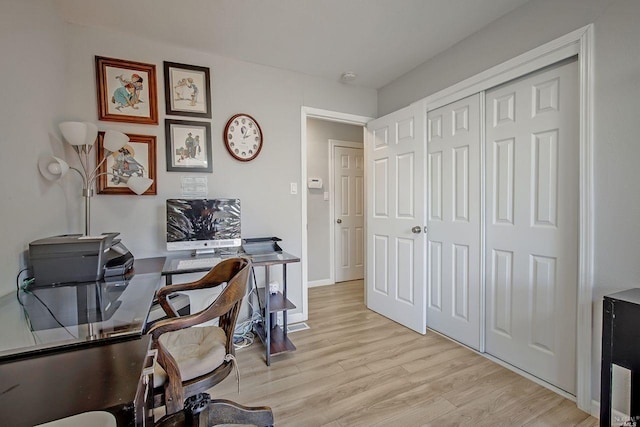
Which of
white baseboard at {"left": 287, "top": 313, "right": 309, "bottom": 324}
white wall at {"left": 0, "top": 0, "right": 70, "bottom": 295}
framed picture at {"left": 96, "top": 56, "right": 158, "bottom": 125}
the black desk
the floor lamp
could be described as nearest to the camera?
the black desk

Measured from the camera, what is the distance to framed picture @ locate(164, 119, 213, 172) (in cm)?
230

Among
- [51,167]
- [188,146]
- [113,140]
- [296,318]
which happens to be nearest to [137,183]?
[113,140]

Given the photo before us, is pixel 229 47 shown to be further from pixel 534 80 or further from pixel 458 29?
pixel 534 80

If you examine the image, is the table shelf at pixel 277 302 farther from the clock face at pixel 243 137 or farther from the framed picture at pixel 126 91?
the framed picture at pixel 126 91

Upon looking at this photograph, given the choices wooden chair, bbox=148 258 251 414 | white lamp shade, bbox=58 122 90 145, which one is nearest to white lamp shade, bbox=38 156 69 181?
white lamp shade, bbox=58 122 90 145

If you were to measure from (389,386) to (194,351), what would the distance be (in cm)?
125

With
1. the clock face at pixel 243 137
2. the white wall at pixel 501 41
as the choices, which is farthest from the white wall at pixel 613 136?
the clock face at pixel 243 137

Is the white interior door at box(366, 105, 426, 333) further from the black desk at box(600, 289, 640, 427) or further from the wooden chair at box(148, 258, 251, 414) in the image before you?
the wooden chair at box(148, 258, 251, 414)

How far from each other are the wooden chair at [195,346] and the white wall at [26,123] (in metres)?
0.82

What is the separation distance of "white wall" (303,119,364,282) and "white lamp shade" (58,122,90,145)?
2564 mm

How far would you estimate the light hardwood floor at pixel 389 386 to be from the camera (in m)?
1.53

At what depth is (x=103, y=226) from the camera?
2.12 m

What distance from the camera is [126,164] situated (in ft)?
7.09

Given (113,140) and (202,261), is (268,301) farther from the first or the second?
(113,140)
